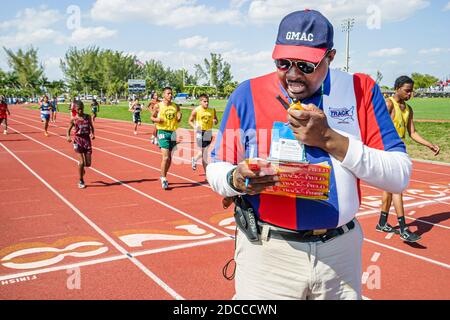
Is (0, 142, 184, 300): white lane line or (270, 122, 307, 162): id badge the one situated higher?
(270, 122, 307, 162): id badge

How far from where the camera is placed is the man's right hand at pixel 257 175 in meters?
1.56

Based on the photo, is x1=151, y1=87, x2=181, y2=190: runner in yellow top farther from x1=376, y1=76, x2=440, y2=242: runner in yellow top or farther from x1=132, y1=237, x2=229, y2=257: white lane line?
x1=376, y1=76, x2=440, y2=242: runner in yellow top

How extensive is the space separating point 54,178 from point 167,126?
3.27 meters

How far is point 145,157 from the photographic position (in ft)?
41.8

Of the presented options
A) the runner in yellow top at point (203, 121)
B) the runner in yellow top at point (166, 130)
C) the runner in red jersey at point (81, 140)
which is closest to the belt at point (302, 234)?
the runner in yellow top at point (166, 130)

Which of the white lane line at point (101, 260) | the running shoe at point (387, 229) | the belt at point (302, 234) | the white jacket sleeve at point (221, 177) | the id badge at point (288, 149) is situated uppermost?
the id badge at point (288, 149)

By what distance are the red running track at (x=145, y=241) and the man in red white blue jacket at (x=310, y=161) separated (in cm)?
213

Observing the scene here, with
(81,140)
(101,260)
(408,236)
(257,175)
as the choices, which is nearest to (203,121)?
(81,140)

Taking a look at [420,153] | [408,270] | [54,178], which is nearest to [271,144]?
[408,270]

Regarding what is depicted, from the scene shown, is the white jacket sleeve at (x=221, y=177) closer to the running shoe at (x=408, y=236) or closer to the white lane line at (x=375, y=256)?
the white lane line at (x=375, y=256)

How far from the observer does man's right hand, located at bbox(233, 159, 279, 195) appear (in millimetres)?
1561

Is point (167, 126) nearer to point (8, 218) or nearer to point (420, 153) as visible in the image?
point (8, 218)

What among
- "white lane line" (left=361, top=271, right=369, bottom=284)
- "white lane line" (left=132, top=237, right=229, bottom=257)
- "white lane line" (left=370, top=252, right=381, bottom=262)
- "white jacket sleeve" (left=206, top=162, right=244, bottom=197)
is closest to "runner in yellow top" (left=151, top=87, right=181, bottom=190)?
"white lane line" (left=132, top=237, right=229, bottom=257)

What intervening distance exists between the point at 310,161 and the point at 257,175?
0.27 m
